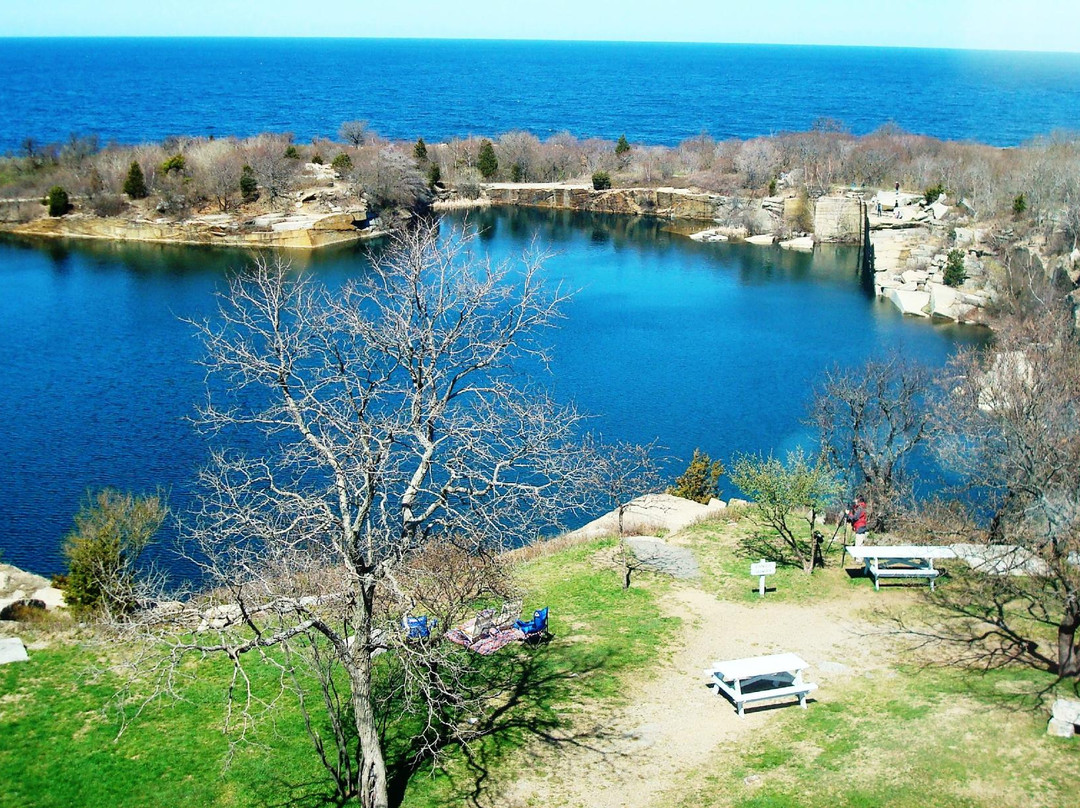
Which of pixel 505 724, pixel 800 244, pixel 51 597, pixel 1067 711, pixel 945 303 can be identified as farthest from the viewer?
pixel 800 244

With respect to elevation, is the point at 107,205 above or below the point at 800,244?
above

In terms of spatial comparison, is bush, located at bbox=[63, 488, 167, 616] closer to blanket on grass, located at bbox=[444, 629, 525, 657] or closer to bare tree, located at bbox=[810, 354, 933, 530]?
blanket on grass, located at bbox=[444, 629, 525, 657]

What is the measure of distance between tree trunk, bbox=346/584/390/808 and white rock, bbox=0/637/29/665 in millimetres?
8068

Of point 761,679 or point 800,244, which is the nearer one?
point 761,679

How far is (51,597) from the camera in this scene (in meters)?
21.5

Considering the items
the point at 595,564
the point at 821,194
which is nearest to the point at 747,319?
the point at 821,194

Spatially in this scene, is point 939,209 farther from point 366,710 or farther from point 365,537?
point 366,710

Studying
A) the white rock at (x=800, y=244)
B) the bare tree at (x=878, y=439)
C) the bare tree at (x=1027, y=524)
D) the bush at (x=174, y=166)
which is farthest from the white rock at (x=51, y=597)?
the white rock at (x=800, y=244)

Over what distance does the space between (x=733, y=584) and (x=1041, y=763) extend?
7.80 metres

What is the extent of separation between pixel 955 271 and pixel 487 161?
46252mm

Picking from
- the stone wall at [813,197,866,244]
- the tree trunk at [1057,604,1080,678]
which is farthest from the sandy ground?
the stone wall at [813,197,866,244]

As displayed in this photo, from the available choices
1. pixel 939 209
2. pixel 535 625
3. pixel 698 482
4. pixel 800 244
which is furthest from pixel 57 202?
pixel 535 625

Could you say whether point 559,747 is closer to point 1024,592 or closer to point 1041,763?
point 1041,763

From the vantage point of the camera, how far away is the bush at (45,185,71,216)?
68812mm
